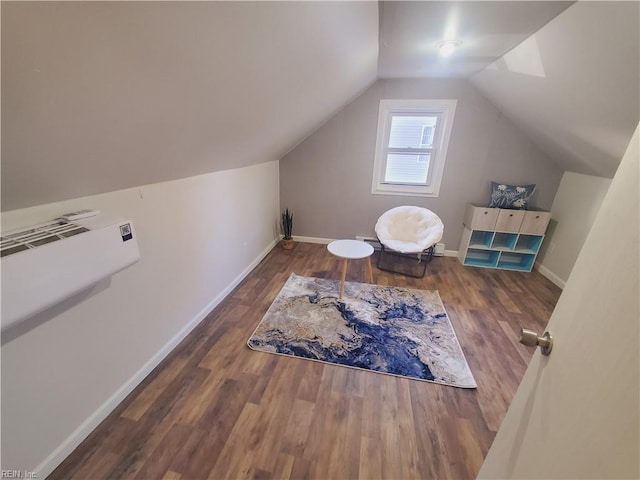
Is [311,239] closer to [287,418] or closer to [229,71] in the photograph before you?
[287,418]

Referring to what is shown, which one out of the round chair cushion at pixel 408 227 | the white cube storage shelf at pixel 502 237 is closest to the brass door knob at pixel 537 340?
the round chair cushion at pixel 408 227

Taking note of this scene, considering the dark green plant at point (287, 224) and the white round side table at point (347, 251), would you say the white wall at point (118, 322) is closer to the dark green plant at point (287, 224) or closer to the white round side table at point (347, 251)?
the white round side table at point (347, 251)

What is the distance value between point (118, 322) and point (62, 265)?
61 cm

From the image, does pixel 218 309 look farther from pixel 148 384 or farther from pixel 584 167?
pixel 584 167

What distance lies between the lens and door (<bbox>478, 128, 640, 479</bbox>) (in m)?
0.46

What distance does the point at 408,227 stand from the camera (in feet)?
11.0

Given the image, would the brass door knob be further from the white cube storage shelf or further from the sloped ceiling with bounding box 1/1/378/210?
the white cube storage shelf

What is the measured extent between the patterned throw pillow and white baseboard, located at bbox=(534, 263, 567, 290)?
0.83 m

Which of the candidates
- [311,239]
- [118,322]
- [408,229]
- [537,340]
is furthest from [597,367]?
[311,239]

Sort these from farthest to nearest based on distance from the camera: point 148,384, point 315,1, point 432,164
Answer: point 432,164, point 148,384, point 315,1

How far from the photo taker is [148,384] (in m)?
1.63

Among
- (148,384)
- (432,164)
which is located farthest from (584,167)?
(148,384)

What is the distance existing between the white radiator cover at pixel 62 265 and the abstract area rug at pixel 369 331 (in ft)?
3.78

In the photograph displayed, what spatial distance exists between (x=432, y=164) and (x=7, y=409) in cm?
403
